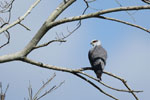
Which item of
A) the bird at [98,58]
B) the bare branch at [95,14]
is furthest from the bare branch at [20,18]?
the bird at [98,58]

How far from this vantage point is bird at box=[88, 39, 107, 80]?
769 cm

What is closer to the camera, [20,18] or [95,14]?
[95,14]

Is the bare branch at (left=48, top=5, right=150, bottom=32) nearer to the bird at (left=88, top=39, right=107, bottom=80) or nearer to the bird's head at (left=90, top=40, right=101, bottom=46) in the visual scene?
the bird at (left=88, top=39, right=107, bottom=80)

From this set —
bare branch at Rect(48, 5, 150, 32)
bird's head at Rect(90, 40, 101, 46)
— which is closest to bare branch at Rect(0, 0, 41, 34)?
bare branch at Rect(48, 5, 150, 32)

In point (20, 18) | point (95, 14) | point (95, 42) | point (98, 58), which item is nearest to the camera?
point (95, 14)

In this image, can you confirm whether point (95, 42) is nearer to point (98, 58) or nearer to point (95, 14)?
point (98, 58)

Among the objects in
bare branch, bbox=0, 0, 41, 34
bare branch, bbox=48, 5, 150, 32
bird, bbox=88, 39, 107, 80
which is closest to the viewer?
bare branch, bbox=48, 5, 150, 32

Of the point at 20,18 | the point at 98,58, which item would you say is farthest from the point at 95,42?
the point at 20,18

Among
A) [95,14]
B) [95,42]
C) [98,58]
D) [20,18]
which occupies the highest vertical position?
[95,42]

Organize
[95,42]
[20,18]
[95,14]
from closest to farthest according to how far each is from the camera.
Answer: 1. [95,14]
2. [20,18]
3. [95,42]

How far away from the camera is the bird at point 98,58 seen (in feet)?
25.2

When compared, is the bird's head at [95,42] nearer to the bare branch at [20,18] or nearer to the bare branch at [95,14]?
the bare branch at [20,18]

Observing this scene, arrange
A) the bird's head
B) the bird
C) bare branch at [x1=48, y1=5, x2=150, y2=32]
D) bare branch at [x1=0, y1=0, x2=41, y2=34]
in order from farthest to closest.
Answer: the bird's head, the bird, bare branch at [x1=0, y1=0, x2=41, y2=34], bare branch at [x1=48, y1=5, x2=150, y2=32]

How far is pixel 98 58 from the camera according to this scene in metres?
8.46
